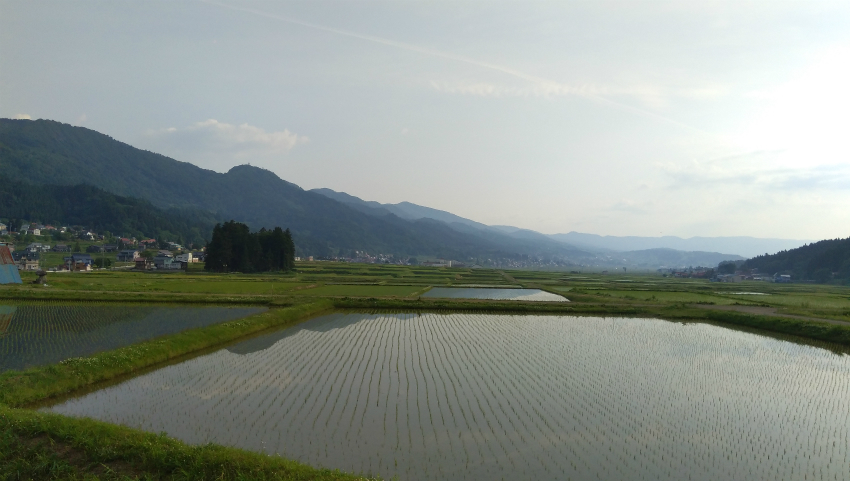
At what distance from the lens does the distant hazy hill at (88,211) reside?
115 m

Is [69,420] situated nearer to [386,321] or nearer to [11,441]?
[11,441]

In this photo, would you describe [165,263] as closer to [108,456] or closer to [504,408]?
[108,456]

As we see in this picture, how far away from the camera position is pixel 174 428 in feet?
28.8

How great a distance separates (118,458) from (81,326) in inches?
566

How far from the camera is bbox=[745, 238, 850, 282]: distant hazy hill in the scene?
79.9 meters

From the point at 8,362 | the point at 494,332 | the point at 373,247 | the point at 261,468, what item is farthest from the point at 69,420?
the point at 373,247

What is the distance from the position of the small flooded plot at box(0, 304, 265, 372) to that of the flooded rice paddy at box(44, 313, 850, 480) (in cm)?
353

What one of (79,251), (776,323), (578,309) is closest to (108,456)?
(578,309)

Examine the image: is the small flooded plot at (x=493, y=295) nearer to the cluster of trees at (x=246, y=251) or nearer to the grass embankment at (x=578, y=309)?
the grass embankment at (x=578, y=309)

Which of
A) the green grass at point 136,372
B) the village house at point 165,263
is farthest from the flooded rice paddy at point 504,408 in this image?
the village house at point 165,263

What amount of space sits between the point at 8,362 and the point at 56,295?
16783 mm

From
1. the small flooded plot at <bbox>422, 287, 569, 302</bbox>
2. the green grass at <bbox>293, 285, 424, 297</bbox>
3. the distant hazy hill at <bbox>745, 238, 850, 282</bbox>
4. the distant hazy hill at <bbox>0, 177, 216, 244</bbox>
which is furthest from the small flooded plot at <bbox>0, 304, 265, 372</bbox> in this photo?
the distant hazy hill at <bbox>0, 177, 216, 244</bbox>

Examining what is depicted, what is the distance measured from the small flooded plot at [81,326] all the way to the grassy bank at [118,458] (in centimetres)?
632

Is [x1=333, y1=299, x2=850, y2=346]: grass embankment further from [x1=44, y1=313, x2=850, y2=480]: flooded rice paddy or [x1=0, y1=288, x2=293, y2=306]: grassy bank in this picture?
[x1=44, y1=313, x2=850, y2=480]: flooded rice paddy
